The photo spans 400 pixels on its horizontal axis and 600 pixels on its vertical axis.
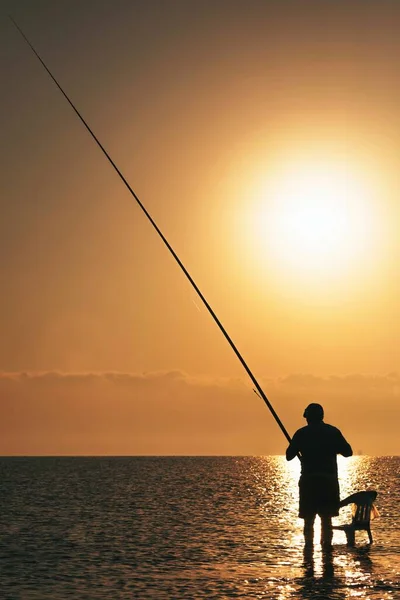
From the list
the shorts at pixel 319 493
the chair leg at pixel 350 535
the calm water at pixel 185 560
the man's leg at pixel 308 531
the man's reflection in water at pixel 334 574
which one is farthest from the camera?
the chair leg at pixel 350 535

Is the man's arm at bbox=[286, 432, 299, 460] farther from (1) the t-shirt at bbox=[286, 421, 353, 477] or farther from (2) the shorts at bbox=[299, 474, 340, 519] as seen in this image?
(2) the shorts at bbox=[299, 474, 340, 519]

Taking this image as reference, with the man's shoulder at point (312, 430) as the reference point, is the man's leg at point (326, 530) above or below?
below

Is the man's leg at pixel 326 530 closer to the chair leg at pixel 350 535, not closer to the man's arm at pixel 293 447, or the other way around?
the chair leg at pixel 350 535

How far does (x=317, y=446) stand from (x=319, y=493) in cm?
79

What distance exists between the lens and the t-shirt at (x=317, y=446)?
1655cm

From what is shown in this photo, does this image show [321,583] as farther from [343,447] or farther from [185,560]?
[185,560]

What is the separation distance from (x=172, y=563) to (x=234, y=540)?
5.18 m

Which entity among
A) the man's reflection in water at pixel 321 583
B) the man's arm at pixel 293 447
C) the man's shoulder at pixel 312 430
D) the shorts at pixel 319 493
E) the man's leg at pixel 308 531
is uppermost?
the man's shoulder at pixel 312 430

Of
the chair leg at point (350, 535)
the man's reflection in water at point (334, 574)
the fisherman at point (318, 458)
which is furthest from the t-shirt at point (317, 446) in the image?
the chair leg at point (350, 535)

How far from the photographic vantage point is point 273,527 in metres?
28.2

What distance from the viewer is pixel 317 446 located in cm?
1656

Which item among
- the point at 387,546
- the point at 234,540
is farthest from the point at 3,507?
the point at 387,546

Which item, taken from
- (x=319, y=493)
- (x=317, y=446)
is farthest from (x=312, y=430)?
(x=319, y=493)

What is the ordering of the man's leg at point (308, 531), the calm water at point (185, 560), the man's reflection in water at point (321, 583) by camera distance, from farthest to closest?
1. the man's leg at point (308, 531)
2. the calm water at point (185, 560)
3. the man's reflection in water at point (321, 583)
